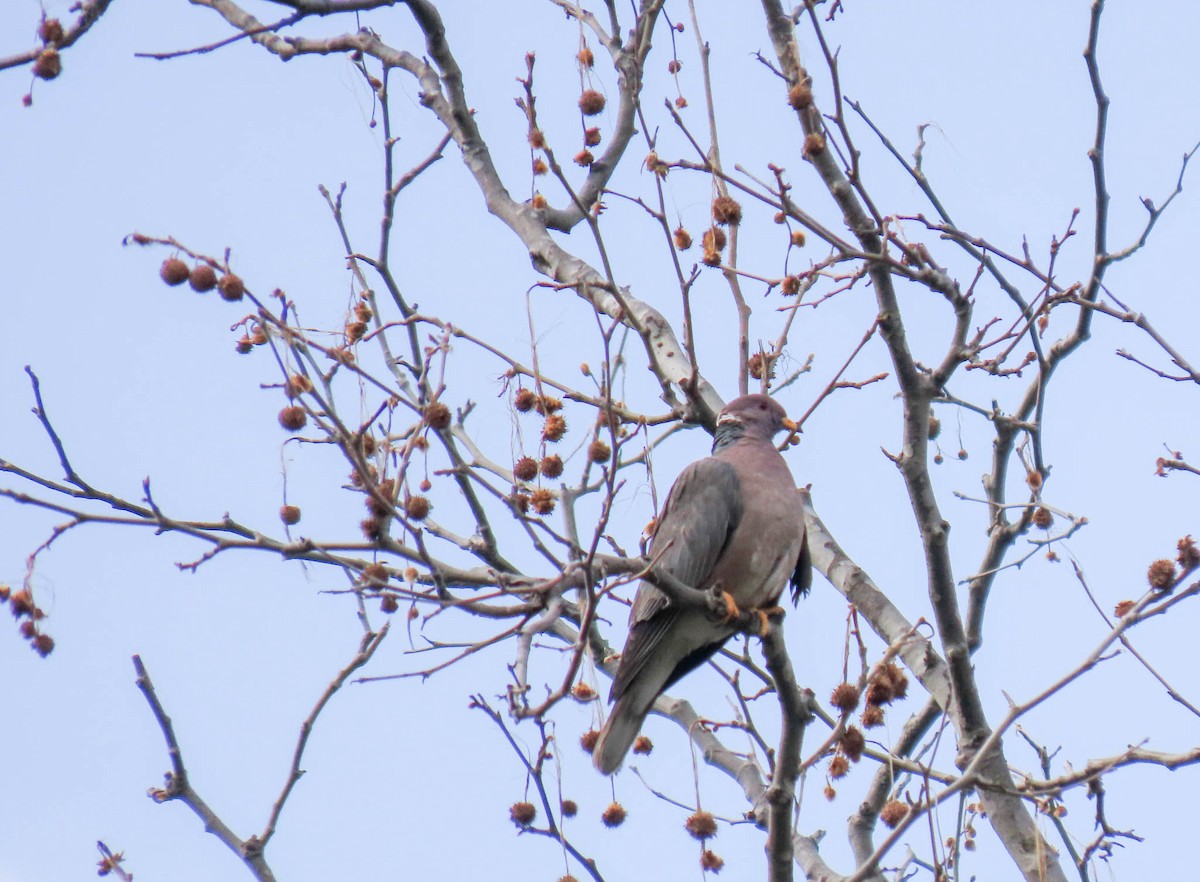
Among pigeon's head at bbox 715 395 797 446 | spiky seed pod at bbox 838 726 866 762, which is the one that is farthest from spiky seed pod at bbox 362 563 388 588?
pigeon's head at bbox 715 395 797 446

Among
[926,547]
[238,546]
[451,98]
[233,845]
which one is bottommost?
[233,845]

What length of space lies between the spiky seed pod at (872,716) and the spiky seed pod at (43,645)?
7.10ft

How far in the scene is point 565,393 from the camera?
5129 millimetres

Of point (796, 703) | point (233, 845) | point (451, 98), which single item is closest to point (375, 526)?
point (233, 845)

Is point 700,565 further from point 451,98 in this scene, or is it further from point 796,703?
point 451,98

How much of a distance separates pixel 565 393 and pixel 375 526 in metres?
1.83

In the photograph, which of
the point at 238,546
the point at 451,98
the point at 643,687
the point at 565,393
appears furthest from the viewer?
the point at 451,98

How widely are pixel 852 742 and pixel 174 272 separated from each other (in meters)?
2.22

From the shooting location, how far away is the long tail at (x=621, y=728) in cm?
541

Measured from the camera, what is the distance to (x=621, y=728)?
217 inches

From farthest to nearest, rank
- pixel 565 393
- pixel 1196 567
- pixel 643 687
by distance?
pixel 643 687 → pixel 565 393 → pixel 1196 567

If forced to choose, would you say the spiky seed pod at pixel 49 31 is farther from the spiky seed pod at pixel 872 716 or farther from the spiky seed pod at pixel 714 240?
the spiky seed pod at pixel 872 716

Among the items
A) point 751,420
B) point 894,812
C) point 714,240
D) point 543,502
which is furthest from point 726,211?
point 894,812

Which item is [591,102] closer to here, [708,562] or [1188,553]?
[708,562]
